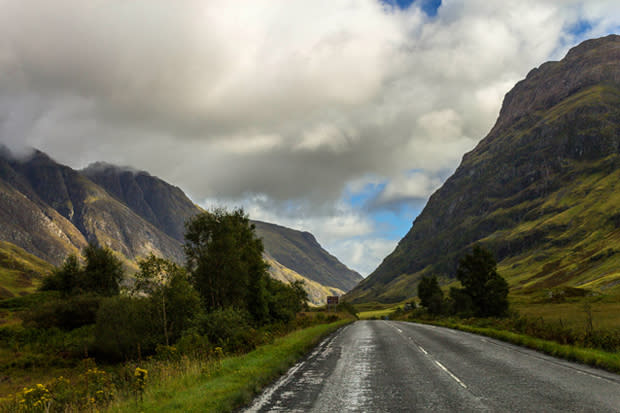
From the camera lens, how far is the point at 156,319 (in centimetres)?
4322

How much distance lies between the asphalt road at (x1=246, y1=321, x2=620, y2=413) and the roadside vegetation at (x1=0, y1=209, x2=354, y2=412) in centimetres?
237

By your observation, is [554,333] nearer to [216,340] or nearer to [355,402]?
[355,402]

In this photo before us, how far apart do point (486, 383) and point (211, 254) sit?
150 ft

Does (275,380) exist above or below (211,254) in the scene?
below

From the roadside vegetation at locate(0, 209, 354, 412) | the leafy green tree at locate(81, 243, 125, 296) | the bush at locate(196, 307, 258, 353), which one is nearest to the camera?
the roadside vegetation at locate(0, 209, 354, 412)

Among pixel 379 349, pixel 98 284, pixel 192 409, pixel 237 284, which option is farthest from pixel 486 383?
pixel 98 284

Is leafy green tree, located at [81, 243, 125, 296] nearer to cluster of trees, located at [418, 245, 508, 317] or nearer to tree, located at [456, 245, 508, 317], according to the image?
tree, located at [456, 245, 508, 317]

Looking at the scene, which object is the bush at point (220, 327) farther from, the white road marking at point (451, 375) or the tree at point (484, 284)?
the tree at point (484, 284)

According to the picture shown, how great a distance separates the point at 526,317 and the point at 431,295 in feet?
250

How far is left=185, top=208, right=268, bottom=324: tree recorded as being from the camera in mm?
54312

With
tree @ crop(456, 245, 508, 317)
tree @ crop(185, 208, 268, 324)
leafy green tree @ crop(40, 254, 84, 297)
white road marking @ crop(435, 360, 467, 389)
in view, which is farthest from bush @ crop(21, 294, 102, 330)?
white road marking @ crop(435, 360, 467, 389)

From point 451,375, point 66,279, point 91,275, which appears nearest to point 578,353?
point 451,375

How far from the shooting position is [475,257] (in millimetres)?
74375

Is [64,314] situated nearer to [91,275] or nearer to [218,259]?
[91,275]
